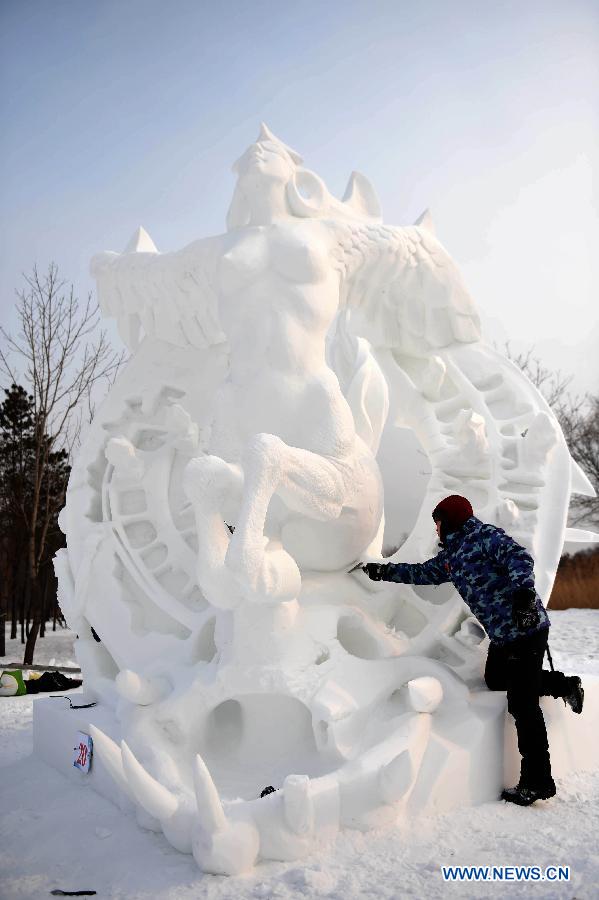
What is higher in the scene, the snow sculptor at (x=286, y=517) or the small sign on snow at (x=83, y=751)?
the snow sculptor at (x=286, y=517)

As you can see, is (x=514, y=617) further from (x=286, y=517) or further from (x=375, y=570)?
(x=286, y=517)

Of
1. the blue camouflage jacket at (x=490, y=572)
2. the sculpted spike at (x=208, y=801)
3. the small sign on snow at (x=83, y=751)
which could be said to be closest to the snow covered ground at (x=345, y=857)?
the sculpted spike at (x=208, y=801)

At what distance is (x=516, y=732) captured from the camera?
2.98 m

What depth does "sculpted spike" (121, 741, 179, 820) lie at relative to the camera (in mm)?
2596

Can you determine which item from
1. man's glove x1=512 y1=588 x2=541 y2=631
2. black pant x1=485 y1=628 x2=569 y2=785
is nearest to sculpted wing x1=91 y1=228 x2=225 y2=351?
man's glove x1=512 y1=588 x2=541 y2=631

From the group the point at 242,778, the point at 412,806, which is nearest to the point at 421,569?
the point at 412,806

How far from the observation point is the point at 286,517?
3.30 metres

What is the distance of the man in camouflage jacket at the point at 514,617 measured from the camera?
2834 mm

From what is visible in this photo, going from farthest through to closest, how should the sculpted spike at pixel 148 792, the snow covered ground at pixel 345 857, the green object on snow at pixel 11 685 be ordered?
the green object on snow at pixel 11 685 < the sculpted spike at pixel 148 792 < the snow covered ground at pixel 345 857

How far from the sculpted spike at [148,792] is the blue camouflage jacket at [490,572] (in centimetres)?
132

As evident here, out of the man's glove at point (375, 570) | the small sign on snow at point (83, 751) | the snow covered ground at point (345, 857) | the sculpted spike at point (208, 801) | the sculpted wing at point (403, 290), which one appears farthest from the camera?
the sculpted wing at point (403, 290)

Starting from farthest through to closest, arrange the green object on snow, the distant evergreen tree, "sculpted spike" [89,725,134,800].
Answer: the distant evergreen tree, the green object on snow, "sculpted spike" [89,725,134,800]

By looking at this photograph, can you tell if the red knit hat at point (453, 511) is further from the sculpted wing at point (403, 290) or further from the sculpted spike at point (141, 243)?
the sculpted spike at point (141, 243)

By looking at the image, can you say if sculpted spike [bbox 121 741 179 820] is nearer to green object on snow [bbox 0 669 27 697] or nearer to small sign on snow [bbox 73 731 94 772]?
small sign on snow [bbox 73 731 94 772]
